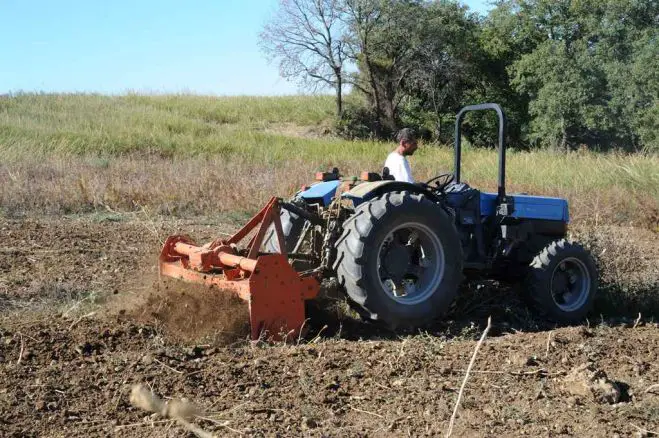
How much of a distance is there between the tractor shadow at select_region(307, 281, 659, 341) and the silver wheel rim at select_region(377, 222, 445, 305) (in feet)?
0.91

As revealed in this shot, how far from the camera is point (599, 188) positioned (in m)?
14.3

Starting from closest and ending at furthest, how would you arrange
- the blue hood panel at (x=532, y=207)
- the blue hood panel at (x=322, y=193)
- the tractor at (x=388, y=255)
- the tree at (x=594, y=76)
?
the tractor at (x=388, y=255) → the blue hood panel at (x=322, y=193) → the blue hood panel at (x=532, y=207) → the tree at (x=594, y=76)

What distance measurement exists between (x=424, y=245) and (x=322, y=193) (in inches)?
33.8

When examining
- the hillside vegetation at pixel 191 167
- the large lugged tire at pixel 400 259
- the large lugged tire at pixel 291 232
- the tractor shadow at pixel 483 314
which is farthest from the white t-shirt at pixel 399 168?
the hillside vegetation at pixel 191 167

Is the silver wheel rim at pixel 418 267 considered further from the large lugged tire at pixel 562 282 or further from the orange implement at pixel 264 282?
the large lugged tire at pixel 562 282

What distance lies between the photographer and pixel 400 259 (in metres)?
5.52

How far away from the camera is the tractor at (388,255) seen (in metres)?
5.07

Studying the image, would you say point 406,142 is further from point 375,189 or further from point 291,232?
point 291,232


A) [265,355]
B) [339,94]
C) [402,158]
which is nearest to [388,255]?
[402,158]

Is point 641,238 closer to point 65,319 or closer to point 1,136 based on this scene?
point 65,319

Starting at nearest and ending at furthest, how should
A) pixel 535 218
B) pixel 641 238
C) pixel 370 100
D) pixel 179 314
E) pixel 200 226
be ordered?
pixel 179 314 → pixel 535 218 → pixel 200 226 → pixel 641 238 → pixel 370 100

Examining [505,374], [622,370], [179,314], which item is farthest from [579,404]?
[179,314]

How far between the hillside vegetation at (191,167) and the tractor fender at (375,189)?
373 centimetres

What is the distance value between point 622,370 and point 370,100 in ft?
101
